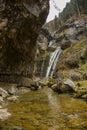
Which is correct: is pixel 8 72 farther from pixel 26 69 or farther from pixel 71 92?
pixel 71 92

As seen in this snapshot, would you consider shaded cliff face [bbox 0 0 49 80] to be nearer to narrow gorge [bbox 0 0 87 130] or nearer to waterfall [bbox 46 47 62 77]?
narrow gorge [bbox 0 0 87 130]

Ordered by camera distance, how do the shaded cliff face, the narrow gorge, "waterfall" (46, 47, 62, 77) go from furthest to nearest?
"waterfall" (46, 47, 62, 77) < the shaded cliff face < the narrow gorge

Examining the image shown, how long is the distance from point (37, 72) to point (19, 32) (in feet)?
109

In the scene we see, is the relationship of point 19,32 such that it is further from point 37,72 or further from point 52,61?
point 52,61

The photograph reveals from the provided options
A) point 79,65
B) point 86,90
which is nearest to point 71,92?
point 86,90

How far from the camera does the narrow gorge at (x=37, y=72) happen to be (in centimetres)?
1586

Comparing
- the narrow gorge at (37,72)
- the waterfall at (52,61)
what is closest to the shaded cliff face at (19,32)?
the narrow gorge at (37,72)

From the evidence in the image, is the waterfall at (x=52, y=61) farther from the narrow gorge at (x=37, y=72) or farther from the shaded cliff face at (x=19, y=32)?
the shaded cliff face at (x=19, y=32)

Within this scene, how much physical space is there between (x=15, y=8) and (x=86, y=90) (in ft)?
42.3

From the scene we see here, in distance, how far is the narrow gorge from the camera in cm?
1586

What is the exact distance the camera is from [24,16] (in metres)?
34.3

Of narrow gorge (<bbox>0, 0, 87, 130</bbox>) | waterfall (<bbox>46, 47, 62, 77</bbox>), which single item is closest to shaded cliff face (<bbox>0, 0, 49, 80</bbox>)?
narrow gorge (<bbox>0, 0, 87, 130</bbox>)

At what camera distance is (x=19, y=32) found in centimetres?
3619

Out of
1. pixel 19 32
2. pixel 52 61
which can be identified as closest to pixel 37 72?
pixel 52 61
